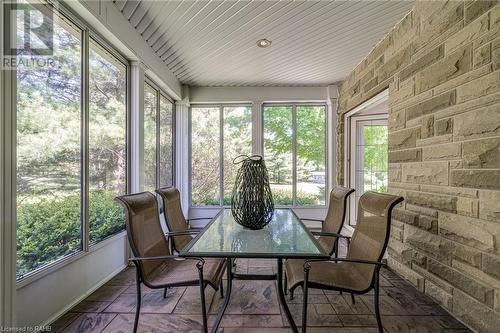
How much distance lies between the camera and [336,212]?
7.92 ft

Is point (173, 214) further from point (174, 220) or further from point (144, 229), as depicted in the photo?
point (144, 229)

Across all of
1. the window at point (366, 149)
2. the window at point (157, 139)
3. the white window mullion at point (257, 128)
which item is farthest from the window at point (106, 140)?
the window at point (366, 149)

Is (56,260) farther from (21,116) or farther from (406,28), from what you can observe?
(406,28)

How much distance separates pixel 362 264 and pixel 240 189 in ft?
3.43

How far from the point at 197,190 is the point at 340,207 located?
336 cm

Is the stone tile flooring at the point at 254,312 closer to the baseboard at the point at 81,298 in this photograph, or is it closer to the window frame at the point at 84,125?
the baseboard at the point at 81,298

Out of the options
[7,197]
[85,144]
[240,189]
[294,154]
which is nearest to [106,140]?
[85,144]

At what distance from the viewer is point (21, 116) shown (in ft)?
5.38

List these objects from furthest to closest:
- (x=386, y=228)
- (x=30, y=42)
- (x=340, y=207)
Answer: (x=340, y=207)
(x=30, y=42)
(x=386, y=228)

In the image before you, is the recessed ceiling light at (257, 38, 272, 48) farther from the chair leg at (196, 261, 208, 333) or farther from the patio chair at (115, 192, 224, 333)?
the chair leg at (196, 261, 208, 333)

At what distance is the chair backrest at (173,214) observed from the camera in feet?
7.58

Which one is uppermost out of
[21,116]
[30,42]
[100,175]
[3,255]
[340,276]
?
[30,42]

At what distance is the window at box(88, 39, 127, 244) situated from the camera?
242cm

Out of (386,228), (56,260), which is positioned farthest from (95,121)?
(386,228)
